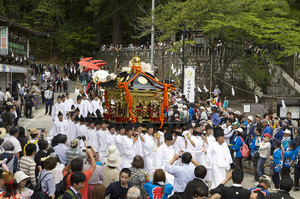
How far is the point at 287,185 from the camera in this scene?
6.00m

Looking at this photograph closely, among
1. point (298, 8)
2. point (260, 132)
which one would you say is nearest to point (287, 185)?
point (260, 132)

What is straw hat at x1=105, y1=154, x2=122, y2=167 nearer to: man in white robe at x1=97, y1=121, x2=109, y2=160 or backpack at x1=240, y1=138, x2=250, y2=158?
man in white robe at x1=97, y1=121, x2=109, y2=160

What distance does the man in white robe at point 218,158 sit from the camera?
9.71 metres

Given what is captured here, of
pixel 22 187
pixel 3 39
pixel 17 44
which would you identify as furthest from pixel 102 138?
pixel 17 44

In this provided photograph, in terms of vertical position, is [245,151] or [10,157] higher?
[10,157]

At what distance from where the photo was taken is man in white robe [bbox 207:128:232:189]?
31.9ft

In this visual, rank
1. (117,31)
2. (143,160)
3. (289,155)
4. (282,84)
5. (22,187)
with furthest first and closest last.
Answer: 1. (117,31)
2. (282,84)
3. (289,155)
4. (143,160)
5. (22,187)

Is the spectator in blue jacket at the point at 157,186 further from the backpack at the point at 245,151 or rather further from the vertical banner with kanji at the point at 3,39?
the vertical banner with kanji at the point at 3,39

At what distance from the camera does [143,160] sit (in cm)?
697

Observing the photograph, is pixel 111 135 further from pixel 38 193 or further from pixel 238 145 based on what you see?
pixel 38 193

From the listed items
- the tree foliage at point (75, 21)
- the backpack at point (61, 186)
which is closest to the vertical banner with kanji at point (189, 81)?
the backpack at point (61, 186)

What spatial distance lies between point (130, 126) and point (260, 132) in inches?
154

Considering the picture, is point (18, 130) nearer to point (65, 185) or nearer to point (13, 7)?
point (65, 185)

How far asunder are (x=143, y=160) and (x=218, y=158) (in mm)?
3277
